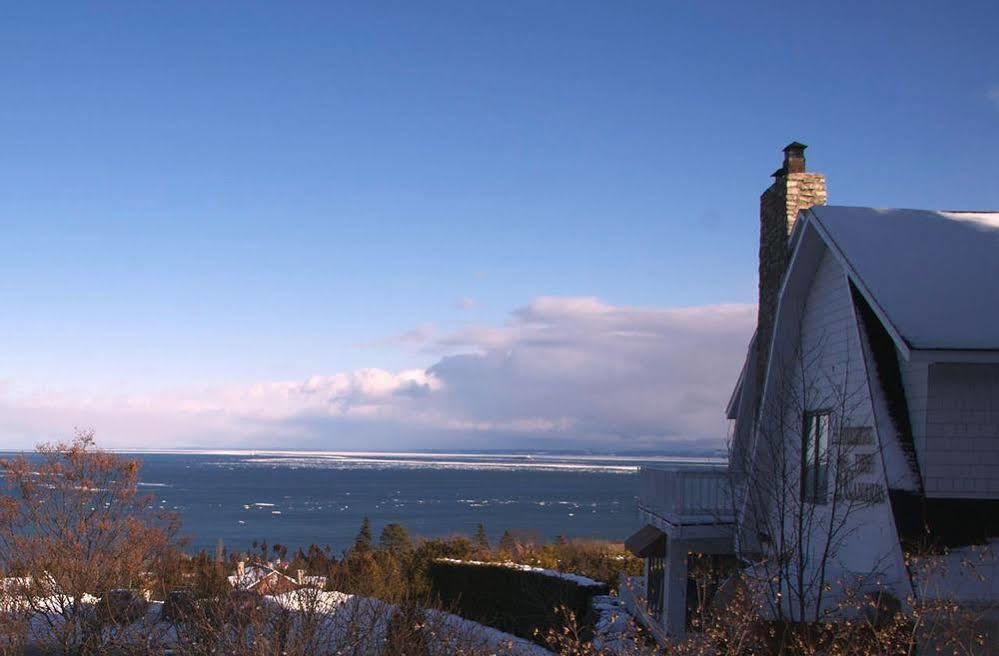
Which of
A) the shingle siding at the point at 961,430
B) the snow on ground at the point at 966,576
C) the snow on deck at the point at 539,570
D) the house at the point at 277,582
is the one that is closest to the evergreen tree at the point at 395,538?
the snow on deck at the point at 539,570

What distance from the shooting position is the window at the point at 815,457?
1622cm

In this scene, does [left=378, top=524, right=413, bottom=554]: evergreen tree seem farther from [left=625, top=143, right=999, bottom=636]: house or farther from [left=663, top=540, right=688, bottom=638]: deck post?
[left=625, top=143, right=999, bottom=636]: house

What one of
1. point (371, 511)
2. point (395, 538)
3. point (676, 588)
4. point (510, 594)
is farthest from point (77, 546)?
Answer: point (371, 511)

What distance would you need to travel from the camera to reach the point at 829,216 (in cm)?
1571

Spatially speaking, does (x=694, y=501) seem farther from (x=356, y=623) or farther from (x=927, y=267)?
(x=356, y=623)

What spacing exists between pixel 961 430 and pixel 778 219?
6.60 m

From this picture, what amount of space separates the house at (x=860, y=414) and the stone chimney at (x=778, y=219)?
0.12 ft

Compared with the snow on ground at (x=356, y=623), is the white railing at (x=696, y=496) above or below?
above

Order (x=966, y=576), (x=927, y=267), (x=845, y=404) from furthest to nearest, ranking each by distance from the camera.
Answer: (x=845, y=404)
(x=927, y=267)
(x=966, y=576)

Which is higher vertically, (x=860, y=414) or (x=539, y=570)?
(x=860, y=414)

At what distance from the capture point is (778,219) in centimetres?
1886

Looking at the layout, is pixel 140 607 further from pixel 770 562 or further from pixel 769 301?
pixel 769 301

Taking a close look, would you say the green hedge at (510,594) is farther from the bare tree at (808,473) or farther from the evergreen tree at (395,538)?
the evergreen tree at (395,538)

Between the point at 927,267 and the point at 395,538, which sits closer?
the point at 927,267
